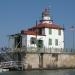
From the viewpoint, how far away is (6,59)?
7600 centimetres

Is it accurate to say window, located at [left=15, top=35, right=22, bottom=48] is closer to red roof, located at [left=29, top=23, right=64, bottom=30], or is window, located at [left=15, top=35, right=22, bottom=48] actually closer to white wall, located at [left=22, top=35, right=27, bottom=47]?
white wall, located at [left=22, top=35, right=27, bottom=47]

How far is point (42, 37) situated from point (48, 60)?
16.2ft

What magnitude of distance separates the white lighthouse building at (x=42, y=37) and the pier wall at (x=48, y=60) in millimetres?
2502

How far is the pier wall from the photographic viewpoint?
74500 millimetres

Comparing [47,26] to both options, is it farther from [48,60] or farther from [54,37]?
[48,60]

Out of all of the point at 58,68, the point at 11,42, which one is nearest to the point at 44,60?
the point at 58,68

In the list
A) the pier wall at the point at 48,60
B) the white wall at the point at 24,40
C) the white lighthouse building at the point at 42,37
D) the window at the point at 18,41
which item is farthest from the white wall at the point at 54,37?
the window at the point at 18,41

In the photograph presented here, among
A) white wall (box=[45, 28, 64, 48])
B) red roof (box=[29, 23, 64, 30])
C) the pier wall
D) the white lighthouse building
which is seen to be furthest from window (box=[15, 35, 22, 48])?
the pier wall

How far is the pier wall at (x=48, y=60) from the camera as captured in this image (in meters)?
74.5

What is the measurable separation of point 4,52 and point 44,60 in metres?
6.69

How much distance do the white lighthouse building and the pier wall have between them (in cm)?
250

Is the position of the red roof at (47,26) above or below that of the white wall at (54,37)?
above

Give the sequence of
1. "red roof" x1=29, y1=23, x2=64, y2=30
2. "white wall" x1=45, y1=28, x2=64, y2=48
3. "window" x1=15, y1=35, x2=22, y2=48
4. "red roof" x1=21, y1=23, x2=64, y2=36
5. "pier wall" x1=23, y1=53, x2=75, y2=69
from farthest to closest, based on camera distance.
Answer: "red roof" x1=29, y1=23, x2=64, y2=30
"white wall" x1=45, y1=28, x2=64, y2=48
"window" x1=15, y1=35, x2=22, y2=48
"red roof" x1=21, y1=23, x2=64, y2=36
"pier wall" x1=23, y1=53, x2=75, y2=69

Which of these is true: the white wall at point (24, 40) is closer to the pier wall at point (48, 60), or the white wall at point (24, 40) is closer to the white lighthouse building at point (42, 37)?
the white lighthouse building at point (42, 37)
